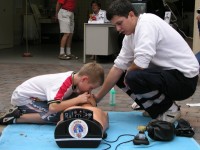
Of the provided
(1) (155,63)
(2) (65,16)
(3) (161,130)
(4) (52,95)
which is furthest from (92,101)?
(2) (65,16)

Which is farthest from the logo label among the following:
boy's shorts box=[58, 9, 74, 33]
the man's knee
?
boy's shorts box=[58, 9, 74, 33]

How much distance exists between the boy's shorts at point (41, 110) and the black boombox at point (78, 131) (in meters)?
0.55

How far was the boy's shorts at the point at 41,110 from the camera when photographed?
368 centimetres

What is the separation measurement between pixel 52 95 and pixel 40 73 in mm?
3578

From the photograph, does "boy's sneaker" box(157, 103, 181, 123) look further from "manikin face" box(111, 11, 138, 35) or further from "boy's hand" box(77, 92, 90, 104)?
"manikin face" box(111, 11, 138, 35)

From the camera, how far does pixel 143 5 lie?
8719mm

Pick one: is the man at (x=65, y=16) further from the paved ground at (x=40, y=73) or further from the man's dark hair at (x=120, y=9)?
the man's dark hair at (x=120, y=9)

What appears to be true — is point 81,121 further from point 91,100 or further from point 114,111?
point 114,111

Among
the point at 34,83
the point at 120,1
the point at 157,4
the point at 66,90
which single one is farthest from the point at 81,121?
the point at 157,4

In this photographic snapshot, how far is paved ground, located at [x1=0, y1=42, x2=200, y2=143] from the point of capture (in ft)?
14.3

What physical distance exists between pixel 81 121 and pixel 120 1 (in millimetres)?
1074

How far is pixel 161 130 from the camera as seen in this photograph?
3215 mm

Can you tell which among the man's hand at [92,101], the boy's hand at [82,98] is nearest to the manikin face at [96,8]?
the man's hand at [92,101]

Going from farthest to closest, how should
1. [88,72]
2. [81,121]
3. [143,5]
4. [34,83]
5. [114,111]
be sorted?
1. [143,5]
2. [114,111]
3. [34,83]
4. [88,72]
5. [81,121]
